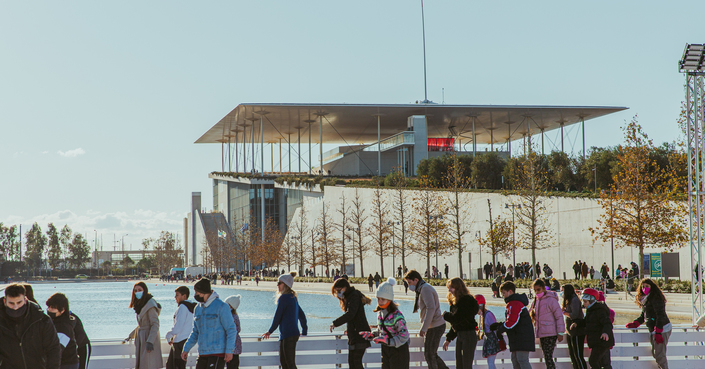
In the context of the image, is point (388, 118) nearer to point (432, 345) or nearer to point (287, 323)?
point (432, 345)

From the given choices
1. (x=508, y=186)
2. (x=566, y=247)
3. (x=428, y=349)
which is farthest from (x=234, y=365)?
(x=508, y=186)

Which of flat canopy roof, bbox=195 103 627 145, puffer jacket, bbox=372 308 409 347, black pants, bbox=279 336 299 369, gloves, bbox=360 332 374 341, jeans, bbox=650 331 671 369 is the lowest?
jeans, bbox=650 331 671 369

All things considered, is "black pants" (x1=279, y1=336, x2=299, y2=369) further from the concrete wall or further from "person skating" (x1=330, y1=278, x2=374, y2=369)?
the concrete wall

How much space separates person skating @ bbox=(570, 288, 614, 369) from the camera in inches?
367

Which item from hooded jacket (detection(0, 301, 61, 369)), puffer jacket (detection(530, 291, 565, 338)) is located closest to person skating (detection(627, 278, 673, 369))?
puffer jacket (detection(530, 291, 565, 338))

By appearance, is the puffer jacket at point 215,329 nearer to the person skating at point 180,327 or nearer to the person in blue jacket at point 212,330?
the person in blue jacket at point 212,330

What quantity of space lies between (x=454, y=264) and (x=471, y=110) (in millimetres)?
23479

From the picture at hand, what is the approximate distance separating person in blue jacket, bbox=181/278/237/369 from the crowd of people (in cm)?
1

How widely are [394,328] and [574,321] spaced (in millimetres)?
2783

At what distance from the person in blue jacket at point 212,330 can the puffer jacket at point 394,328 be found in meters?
1.75

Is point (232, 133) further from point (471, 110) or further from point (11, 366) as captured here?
point (11, 366)

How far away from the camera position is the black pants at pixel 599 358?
30.7 ft

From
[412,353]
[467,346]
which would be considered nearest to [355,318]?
[412,353]

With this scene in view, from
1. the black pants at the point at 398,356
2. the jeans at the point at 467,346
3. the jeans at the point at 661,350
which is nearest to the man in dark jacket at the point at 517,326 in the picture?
the jeans at the point at 467,346
